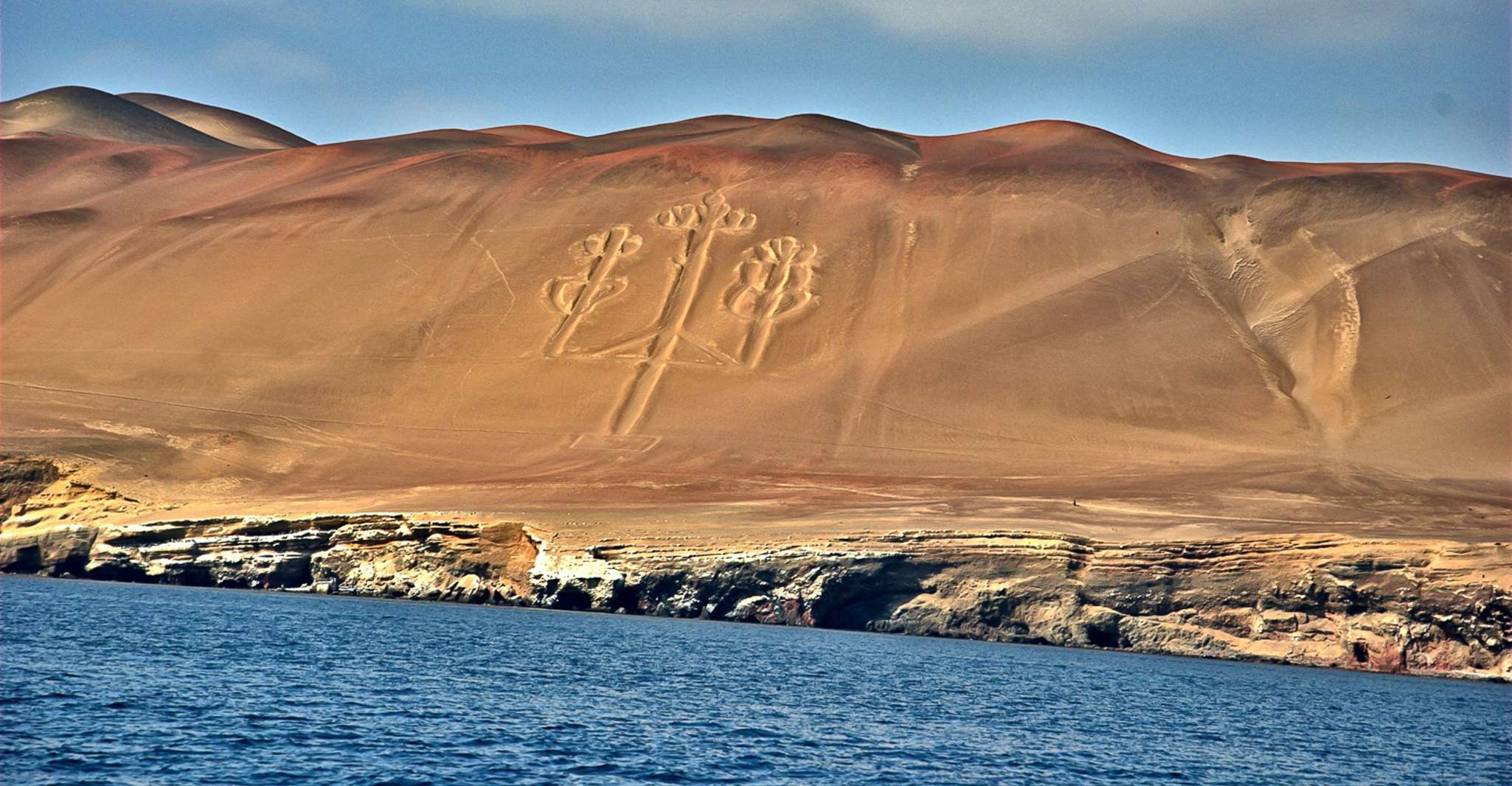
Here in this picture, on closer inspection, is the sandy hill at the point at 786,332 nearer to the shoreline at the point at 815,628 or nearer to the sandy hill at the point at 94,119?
the shoreline at the point at 815,628

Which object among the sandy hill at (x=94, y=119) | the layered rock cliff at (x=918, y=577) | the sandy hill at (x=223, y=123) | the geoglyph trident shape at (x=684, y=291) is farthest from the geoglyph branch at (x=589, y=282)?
the sandy hill at (x=223, y=123)

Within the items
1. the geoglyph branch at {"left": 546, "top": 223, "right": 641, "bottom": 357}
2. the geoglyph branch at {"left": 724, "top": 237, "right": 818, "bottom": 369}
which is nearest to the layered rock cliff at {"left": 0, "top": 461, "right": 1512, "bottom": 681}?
the geoglyph branch at {"left": 546, "top": 223, "right": 641, "bottom": 357}

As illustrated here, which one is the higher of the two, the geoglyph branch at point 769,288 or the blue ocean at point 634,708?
the geoglyph branch at point 769,288

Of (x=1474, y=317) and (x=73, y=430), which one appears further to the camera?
(x=1474, y=317)

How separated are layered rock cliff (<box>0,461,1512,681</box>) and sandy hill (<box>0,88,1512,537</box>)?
4693 mm

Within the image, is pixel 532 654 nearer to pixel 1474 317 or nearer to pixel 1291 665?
pixel 1291 665

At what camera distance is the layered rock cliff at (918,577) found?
46.3m

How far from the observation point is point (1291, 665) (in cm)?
4866

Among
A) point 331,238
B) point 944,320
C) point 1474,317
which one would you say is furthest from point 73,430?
point 1474,317

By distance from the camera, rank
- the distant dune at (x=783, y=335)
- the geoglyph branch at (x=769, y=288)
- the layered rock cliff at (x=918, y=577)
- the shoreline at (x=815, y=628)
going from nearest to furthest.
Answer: the shoreline at (x=815, y=628)
the layered rock cliff at (x=918, y=577)
the distant dune at (x=783, y=335)
the geoglyph branch at (x=769, y=288)

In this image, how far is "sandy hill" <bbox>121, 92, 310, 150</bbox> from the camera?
163 m

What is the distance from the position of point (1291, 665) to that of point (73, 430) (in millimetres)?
54252

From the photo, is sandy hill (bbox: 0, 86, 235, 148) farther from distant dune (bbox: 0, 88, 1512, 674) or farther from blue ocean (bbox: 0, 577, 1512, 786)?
blue ocean (bbox: 0, 577, 1512, 786)

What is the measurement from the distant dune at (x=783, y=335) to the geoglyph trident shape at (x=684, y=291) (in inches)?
10.1
